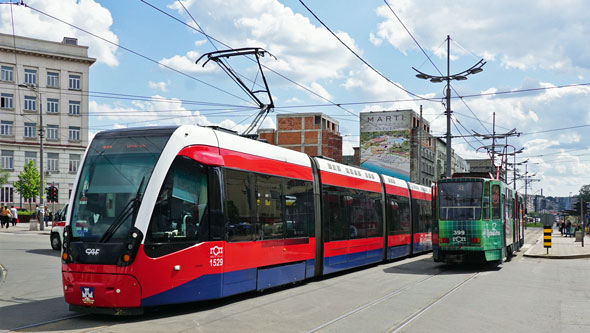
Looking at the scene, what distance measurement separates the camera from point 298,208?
14.1m

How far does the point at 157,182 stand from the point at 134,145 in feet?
2.99

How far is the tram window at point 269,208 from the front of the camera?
1245 cm

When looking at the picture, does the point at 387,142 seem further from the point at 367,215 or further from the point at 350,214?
the point at 350,214

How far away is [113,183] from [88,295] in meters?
1.75

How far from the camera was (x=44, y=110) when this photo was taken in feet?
218

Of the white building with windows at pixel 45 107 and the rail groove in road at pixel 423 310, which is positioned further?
the white building with windows at pixel 45 107

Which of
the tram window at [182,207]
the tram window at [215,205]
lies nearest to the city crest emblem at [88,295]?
the tram window at [182,207]

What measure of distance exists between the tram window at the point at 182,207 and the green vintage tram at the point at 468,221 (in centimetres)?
1065

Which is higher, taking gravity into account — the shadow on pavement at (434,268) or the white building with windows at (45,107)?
the white building with windows at (45,107)

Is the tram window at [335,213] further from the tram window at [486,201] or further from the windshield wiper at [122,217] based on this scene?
the windshield wiper at [122,217]

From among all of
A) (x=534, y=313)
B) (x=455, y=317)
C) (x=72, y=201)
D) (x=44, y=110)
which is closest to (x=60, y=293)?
(x=72, y=201)

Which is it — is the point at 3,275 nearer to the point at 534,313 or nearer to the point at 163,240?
the point at 163,240

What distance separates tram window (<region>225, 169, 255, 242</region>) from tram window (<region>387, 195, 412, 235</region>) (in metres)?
9.97

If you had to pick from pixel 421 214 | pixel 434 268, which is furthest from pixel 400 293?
pixel 421 214
